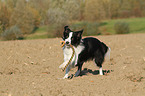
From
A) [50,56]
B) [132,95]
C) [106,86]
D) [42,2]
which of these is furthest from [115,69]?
[42,2]

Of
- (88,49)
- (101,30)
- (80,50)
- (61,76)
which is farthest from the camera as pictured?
(101,30)

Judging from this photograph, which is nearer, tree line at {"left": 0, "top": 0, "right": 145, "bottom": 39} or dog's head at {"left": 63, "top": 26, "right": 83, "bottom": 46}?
dog's head at {"left": 63, "top": 26, "right": 83, "bottom": 46}

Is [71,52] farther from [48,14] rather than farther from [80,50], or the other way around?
[48,14]

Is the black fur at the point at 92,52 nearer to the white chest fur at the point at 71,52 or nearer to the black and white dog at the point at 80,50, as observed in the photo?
the black and white dog at the point at 80,50

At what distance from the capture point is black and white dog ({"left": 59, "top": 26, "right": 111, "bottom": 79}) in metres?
5.60

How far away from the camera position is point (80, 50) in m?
5.86

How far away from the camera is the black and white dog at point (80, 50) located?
5598 millimetres

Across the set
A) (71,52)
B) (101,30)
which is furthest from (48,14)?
(71,52)

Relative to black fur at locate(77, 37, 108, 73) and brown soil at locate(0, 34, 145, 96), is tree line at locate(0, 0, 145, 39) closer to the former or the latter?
brown soil at locate(0, 34, 145, 96)

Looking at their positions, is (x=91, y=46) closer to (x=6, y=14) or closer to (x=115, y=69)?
(x=115, y=69)

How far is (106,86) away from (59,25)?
21907 mm

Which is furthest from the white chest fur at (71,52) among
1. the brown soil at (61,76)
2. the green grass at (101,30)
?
the green grass at (101,30)

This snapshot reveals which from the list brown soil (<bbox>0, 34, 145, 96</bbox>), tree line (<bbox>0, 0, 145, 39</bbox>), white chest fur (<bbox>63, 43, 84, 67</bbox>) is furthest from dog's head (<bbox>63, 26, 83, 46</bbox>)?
tree line (<bbox>0, 0, 145, 39</bbox>)

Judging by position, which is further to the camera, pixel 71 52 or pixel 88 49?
pixel 88 49
